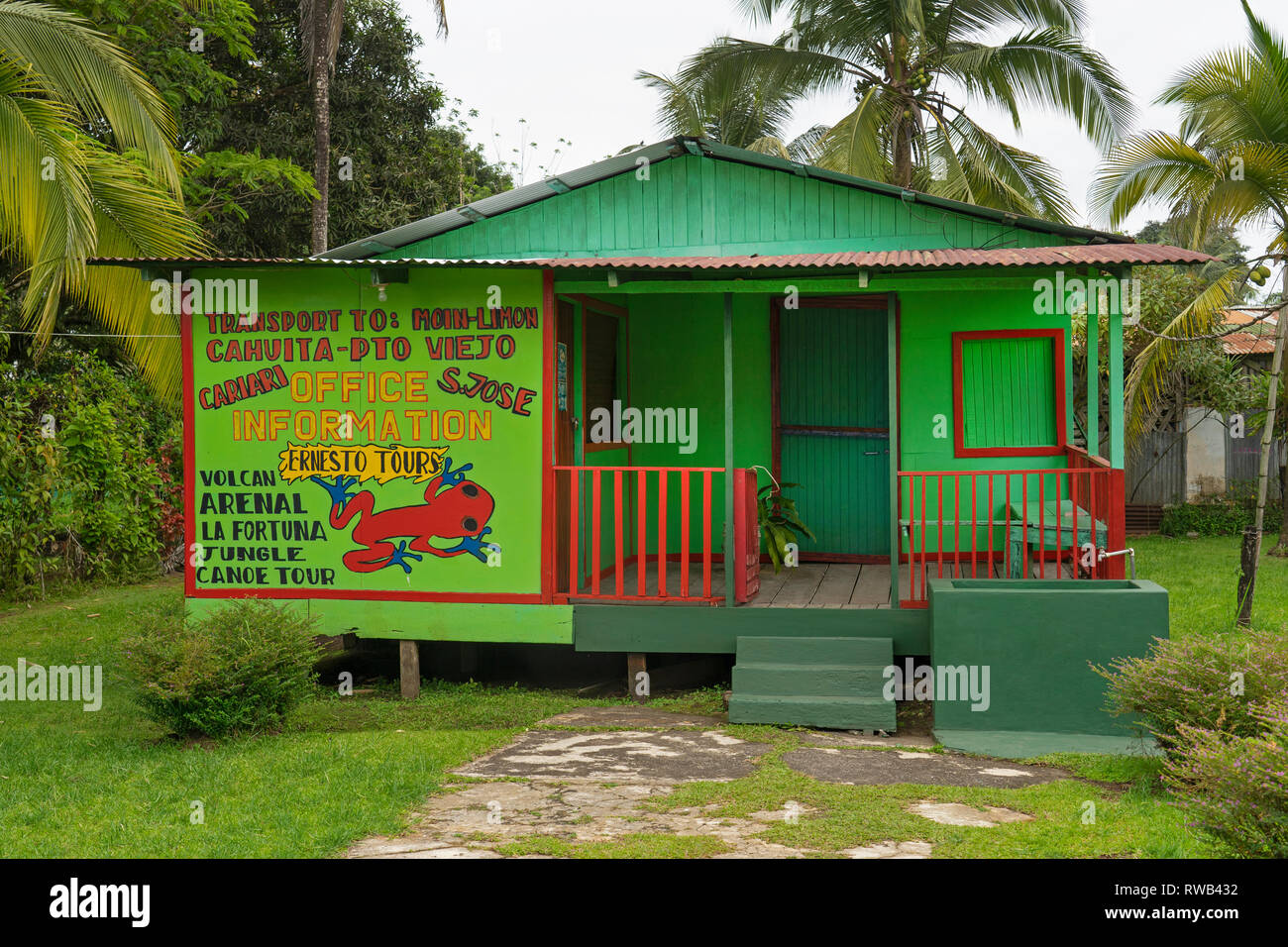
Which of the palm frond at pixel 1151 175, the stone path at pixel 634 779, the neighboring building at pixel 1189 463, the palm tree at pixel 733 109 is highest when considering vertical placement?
the palm tree at pixel 733 109

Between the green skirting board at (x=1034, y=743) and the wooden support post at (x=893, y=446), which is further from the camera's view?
the wooden support post at (x=893, y=446)

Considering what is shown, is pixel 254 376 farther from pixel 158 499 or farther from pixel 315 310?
pixel 158 499

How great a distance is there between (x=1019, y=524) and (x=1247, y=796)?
4.38 m

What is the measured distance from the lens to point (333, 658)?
10312mm

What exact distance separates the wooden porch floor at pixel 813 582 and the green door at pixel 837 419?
1.44 feet

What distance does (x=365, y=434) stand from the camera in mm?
8836

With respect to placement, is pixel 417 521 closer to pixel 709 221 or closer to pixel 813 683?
pixel 813 683

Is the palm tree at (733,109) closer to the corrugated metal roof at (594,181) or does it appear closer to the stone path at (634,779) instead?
the corrugated metal roof at (594,181)

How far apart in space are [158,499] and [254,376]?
23.9 feet

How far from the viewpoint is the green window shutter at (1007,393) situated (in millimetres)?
10180

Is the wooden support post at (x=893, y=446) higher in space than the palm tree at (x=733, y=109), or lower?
lower

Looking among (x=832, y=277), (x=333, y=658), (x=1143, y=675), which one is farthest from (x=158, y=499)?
(x=1143, y=675)

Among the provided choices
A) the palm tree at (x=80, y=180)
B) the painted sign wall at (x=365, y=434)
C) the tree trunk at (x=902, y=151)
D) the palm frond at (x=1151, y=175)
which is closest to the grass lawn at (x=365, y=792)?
the painted sign wall at (x=365, y=434)
